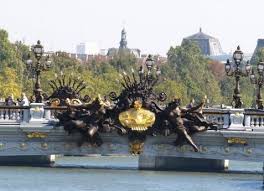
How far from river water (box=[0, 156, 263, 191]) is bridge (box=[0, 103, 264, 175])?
993mm

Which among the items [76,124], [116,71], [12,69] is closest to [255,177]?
[76,124]

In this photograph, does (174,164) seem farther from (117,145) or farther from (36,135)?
(36,135)

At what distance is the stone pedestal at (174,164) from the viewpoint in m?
75.7

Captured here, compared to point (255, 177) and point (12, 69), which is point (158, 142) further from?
point (12, 69)

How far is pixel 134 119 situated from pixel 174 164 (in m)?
6.84

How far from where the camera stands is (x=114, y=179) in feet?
225

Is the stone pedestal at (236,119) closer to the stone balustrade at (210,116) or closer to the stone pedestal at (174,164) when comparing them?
the stone balustrade at (210,116)

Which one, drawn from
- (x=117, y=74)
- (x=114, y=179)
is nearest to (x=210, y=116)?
(x=114, y=179)

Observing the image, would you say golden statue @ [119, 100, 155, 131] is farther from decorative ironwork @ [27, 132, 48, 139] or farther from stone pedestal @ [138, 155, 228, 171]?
stone pedestal @ [138, 155, 228, 171]

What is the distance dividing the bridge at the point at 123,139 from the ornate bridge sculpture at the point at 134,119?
15.0 inches

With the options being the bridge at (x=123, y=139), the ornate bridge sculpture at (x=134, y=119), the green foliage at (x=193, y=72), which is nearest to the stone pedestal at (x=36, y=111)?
the bridge at (x=123, y=139)

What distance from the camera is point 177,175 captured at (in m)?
71.4

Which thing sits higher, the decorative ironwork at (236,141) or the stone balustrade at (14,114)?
the stone balustrade at (14,114)

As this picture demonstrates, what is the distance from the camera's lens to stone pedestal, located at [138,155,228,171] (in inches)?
2980
